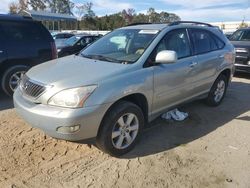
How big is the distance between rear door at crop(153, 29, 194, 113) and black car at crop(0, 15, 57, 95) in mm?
3425

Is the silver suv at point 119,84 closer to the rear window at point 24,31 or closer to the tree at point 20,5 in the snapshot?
the rear window at point 24,31

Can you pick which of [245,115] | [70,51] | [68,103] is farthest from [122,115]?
[70,51]

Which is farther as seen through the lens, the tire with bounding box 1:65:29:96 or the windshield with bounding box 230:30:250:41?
the windshield with bounding box 230:30:250:41

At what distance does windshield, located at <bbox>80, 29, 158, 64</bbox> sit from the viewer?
14.6 feet

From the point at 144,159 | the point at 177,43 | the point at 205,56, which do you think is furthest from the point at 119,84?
the point at 205,56

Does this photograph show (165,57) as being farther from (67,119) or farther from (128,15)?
(128,15)

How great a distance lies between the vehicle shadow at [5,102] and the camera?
6.05 metres

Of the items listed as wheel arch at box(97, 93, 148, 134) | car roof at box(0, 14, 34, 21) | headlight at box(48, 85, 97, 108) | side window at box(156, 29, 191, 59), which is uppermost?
car roof at box(0, 14, 34, 21)

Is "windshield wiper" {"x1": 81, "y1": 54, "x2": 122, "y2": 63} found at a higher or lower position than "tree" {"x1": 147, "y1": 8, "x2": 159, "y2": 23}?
lower

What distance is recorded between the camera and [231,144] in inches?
181

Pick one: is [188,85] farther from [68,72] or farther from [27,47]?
[27,47]

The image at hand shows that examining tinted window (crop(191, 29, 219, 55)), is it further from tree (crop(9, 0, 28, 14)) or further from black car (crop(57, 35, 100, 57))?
tree (crop(9, 0, 28, 14))

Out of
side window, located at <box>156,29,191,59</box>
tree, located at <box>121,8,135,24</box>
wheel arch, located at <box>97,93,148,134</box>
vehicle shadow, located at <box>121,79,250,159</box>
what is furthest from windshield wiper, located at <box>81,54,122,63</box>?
tree, located at <box>121,8,135,24</box>

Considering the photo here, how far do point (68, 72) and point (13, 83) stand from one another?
3.28 metres
